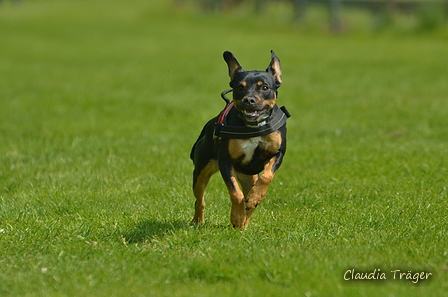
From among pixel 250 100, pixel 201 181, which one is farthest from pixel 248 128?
pixel 201 181

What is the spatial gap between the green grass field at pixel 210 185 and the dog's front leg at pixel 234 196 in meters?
0.19

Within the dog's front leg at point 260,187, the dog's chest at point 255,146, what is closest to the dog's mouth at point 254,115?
the dog's chest at point 255,146

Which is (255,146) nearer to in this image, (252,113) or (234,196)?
(252,113)

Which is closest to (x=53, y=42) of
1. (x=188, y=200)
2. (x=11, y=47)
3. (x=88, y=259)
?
(x=11, y=47)

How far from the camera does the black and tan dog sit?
625 cm

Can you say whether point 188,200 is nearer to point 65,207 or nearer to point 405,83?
point 65,207

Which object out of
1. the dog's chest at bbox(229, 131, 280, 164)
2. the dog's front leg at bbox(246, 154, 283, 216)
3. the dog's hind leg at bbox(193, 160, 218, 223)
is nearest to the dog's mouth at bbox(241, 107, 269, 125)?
the dog's chest at bbox(229, 131, 280, 164)

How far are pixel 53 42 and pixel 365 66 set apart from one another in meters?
16.6

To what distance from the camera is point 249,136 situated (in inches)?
247

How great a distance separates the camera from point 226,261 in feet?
18.3

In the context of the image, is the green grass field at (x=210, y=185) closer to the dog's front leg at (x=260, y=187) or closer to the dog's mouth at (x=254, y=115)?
the dog's front leg at (x=260, y=187)

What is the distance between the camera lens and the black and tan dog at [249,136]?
625 centimetres

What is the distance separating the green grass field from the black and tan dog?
0.42m

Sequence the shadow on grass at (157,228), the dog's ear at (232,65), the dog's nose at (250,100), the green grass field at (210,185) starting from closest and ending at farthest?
the green grass field at (210,185)
the dog's nose at (250,100)
the shadow on grass at (157,228)
the dog's ear at (232,65)
